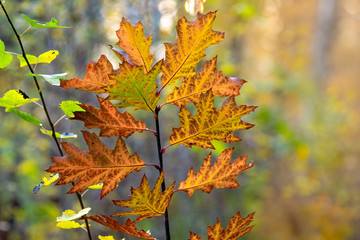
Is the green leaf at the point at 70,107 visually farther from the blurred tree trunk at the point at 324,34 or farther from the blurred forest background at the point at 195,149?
the blurred tree trunk at the point at 324,34

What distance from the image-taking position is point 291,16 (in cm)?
1166

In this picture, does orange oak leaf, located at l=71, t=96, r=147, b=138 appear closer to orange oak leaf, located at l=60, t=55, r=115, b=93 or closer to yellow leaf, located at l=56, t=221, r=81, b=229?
orange oak leaf, located at l=60, t=55, r=115, b=93

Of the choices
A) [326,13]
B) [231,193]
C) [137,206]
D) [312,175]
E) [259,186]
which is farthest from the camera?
[326,13]

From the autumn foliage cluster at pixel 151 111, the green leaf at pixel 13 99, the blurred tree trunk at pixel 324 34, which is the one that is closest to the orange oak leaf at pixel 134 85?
the autumn foliage cluster at pixel 151 111

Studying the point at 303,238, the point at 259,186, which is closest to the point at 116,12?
the point at 259,186

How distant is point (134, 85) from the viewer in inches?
15.3

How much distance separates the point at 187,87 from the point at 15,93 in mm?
194

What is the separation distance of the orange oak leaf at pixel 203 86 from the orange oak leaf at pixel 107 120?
0.17ft

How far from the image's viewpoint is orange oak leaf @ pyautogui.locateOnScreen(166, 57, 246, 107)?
1.46ft

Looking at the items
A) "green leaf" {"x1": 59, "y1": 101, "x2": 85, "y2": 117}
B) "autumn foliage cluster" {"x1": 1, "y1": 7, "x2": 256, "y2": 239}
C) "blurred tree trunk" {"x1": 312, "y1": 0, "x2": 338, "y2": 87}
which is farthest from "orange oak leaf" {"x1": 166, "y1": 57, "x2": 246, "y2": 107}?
"blurred tree trunk" {"x1": 312, "y1": 0, "x2": 338, "y2": 87}

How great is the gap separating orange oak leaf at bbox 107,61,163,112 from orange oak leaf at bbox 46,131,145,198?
5 cm

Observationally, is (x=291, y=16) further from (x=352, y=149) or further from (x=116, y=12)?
(x=116, y=12)

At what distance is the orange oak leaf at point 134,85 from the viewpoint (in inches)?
14.9

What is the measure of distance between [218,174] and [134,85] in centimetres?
14
